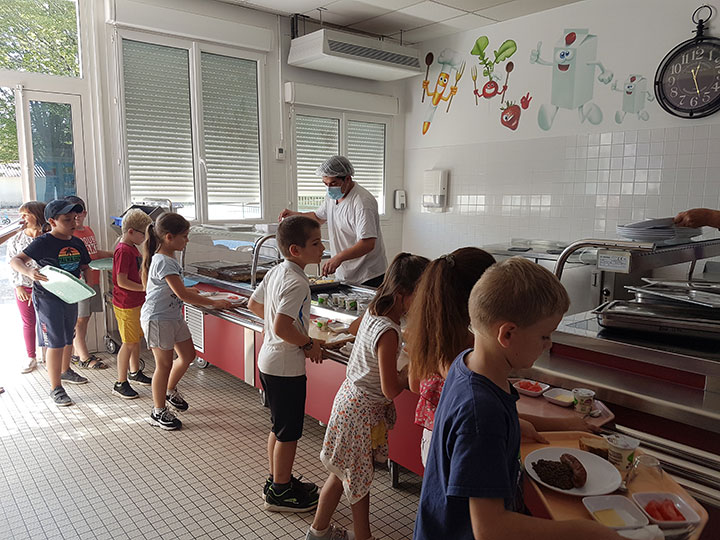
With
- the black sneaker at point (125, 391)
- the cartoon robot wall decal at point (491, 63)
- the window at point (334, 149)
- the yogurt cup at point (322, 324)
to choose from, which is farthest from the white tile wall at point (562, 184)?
the black sneaker at point (125, 391)

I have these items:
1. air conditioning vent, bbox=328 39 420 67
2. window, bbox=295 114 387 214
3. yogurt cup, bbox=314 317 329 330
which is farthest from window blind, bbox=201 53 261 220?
yogurt cup, bbox=314 317 329 330

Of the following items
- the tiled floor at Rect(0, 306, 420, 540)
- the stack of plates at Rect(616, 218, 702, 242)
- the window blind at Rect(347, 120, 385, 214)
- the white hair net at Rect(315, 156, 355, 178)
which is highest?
the window blind at Rect(347, 120, 385, 214)

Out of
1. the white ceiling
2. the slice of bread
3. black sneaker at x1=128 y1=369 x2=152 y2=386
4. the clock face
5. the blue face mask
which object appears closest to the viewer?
the slice of bread

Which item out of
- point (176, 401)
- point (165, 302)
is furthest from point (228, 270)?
point (176, 401)

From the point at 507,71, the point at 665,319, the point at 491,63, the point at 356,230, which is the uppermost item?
the point at 491,63

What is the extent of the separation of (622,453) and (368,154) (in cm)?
504

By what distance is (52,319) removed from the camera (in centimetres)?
345

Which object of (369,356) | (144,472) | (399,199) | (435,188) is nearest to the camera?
(369,356)

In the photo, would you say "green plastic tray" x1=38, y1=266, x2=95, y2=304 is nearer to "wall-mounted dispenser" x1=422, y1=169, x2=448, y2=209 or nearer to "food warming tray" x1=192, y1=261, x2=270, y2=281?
"food warming tray" x1=192, y1=261, x2=270, y2=281

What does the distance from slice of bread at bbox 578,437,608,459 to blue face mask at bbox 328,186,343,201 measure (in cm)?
220

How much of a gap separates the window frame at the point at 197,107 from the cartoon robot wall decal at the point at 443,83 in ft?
5.94

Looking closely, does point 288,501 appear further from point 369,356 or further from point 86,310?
point 86,310

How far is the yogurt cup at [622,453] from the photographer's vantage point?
127cm

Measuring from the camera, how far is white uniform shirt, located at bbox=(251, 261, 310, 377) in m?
2.07
